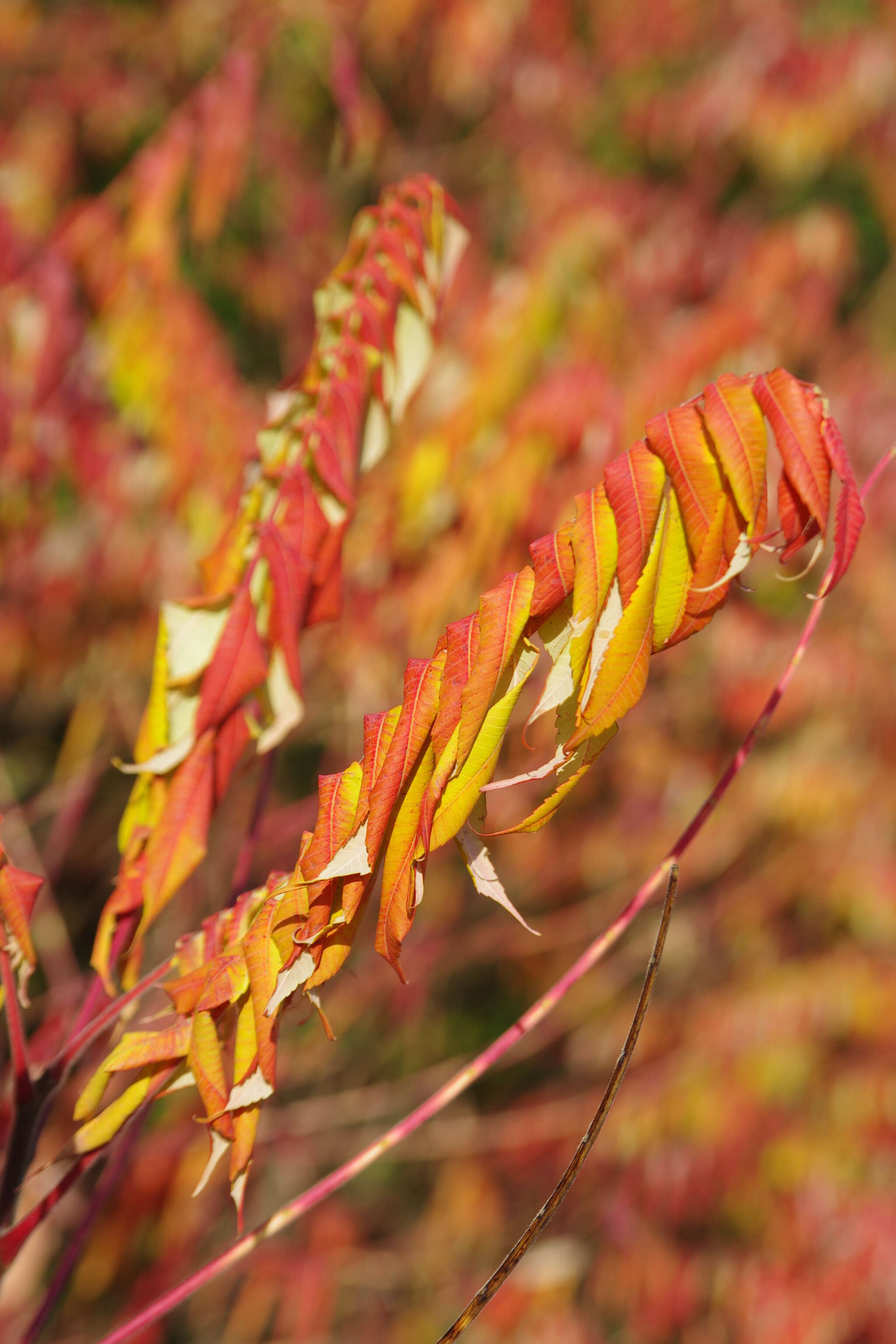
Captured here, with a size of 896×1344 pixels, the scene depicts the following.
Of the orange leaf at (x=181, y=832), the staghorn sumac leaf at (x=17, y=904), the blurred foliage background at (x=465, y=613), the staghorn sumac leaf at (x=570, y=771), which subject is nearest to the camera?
the staghorn sumac leaf at (x=570, y=771)

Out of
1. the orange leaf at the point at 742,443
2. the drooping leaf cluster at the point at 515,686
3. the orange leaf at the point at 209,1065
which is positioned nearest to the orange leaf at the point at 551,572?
the drooping leaf cluster at the point at 515,686

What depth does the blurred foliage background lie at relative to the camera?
1.83 m

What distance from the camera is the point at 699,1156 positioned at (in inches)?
102

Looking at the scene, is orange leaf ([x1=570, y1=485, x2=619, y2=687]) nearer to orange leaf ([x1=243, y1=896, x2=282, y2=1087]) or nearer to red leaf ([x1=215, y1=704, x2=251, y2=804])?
orange leaf ([x1=243, y1=896, x2=282, y2=1087])

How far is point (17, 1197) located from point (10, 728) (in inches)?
101

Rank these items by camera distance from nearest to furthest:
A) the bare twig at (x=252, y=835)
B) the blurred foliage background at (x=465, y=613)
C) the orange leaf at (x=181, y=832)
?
the orange leaf at (x=181, y=832) → the bare twig at (x=252, y=835) → the blurred foliage background at (x=465, y=613)

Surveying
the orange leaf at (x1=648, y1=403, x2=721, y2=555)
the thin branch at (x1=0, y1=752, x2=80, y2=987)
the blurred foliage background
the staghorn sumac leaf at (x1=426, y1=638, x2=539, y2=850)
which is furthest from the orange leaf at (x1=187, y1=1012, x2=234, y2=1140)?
the thin branch at (x1=0, y1=752, x2=80, y2=987)

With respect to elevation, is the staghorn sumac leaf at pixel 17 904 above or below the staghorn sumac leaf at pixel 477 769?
above

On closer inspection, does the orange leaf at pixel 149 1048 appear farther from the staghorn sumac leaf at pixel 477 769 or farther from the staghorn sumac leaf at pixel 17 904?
the staghorn sumac leaf at pixel 477 769

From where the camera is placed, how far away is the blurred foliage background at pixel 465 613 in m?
1.83

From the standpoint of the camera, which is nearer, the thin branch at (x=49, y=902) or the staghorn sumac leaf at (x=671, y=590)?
the staghorn sumac leaf at (x=671, y=590)

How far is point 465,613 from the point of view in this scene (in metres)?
1.82

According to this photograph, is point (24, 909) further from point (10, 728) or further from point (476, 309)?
point (10, 728)

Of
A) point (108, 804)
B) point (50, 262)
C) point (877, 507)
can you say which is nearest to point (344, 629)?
point (50, 262)
